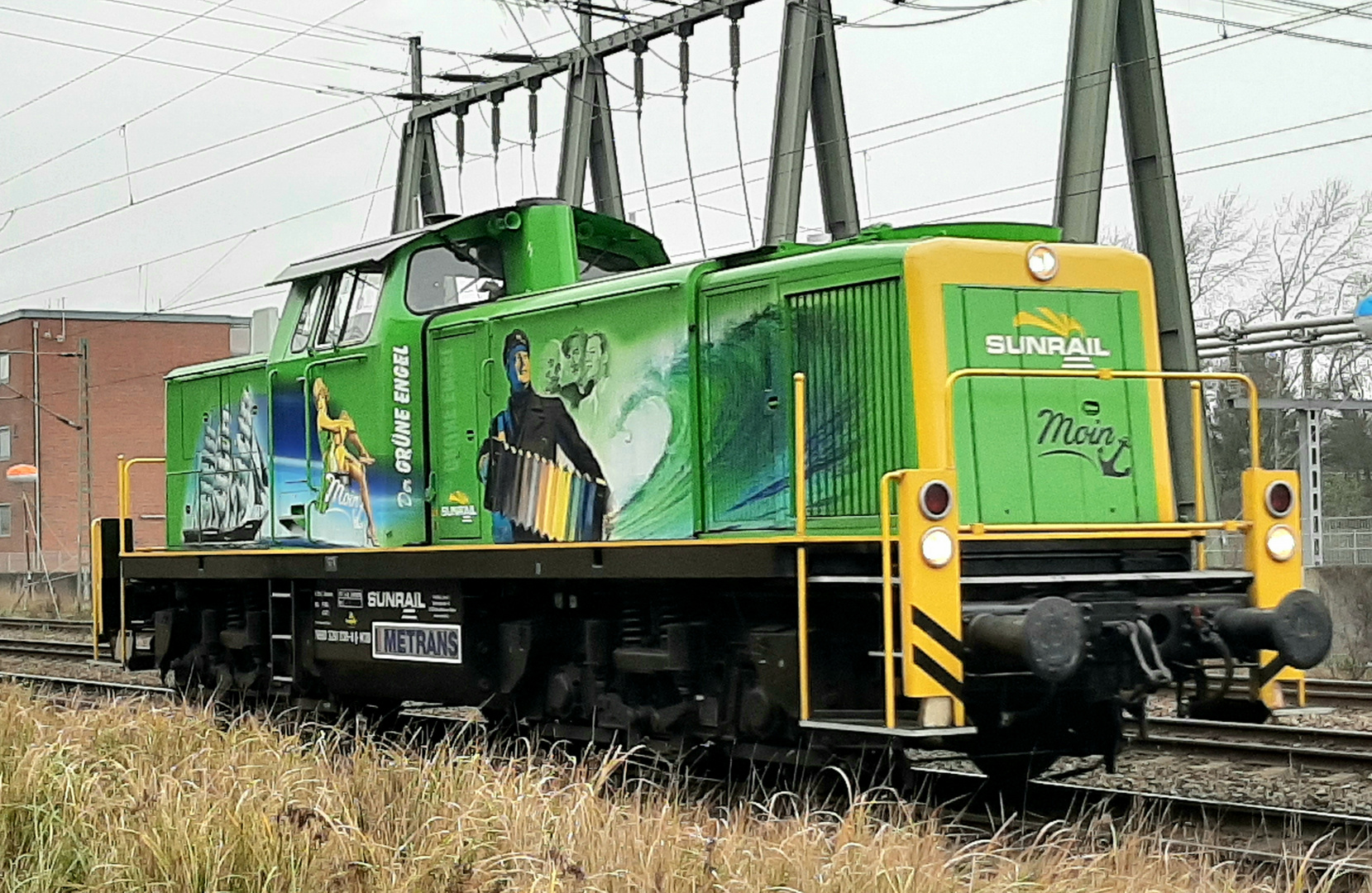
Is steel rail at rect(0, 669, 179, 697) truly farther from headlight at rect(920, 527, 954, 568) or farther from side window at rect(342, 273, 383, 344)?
headlight at rect(920, 527, 954, 568)

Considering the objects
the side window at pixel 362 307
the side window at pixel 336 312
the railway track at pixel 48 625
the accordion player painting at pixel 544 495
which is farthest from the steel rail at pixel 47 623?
the accordion player painting at pixel 544 495

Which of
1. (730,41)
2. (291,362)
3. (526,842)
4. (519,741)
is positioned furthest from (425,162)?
(526,842)

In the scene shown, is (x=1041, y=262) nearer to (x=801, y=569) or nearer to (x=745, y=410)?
(x=745, y=410)

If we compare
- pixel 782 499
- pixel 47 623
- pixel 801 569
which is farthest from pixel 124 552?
pixel 47 623

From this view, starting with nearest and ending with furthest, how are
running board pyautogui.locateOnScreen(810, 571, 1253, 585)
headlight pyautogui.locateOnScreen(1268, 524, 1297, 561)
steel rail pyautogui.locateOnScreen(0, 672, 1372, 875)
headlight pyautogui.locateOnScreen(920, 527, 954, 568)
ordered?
steel rail pyautogui.locateOnScreen(0, 672, 1372, 875)
headlight pyautogui.locateOnScreen(920, 527, 954, 568)
running board pyautogui.locateOnScreen(810, 571, 1253, 585)
headlight pyautogui.locateOnScreen(1268, 524, 1297, 561)

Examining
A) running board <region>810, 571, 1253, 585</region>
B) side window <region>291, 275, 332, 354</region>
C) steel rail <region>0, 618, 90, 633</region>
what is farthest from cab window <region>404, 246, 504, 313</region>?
steel rail <region>0, 618, 90, 633</region>

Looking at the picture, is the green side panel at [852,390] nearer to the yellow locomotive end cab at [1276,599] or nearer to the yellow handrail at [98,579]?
the yellow locomotive end cab at [1276,599]

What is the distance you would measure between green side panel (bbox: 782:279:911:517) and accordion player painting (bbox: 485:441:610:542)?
1.53 meters

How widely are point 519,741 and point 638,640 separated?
149 centimetres

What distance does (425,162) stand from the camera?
29500mm

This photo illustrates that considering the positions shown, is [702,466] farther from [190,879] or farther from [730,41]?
[730,41]

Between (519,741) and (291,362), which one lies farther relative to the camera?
(291,362)

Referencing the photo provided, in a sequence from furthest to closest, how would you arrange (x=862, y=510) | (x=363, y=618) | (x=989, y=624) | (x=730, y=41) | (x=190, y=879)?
(x=730, y=41) < (x=363, y=618) < (x=862, y=510) < (x=989, y=624) < (x=190, y=879)

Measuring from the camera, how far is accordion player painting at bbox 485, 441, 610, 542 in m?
9.59
